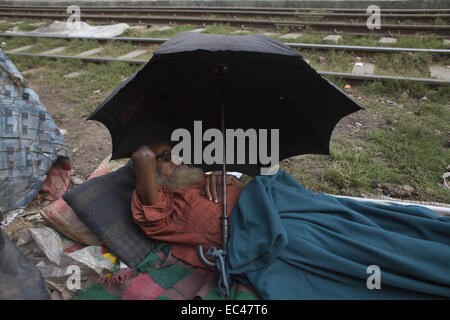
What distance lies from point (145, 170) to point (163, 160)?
40 centimetres

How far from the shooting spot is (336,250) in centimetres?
215

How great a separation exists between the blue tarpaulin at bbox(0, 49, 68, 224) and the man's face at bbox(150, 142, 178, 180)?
1569 mm

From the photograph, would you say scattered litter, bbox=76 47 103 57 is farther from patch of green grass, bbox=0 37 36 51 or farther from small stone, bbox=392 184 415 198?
small stone, bbox=392 184 415 198

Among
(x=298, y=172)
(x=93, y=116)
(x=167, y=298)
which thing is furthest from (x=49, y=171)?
(x=298, y=172)

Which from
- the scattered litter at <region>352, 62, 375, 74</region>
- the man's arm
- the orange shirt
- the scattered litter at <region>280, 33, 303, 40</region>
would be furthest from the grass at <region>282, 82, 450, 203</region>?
the scattered litter at <region>280, 33, 303, 40</region>

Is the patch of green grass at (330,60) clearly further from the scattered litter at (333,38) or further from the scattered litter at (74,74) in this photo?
the scattered litter at (74,74)

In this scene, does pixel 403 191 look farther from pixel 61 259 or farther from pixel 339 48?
pixel 339 48

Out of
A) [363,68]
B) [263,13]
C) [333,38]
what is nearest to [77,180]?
[363,68]

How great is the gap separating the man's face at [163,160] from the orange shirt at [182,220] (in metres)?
0.14

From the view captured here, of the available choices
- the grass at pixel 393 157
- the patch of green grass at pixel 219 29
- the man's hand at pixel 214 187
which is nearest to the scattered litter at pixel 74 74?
the patch of green grass at pixel 219 29

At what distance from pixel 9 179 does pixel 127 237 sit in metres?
1.47

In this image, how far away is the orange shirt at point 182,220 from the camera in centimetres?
242

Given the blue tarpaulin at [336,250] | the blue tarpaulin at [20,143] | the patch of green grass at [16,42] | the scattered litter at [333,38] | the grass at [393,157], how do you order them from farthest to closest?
the patch of green grass at [16,42] < the scattered litter at [333,38] < the grass at [393,157] < the blue tarpaulin at [20,143] < the blue tarpaulin at [336,250]
